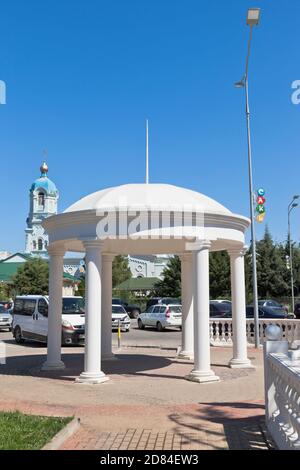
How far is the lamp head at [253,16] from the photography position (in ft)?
51.5

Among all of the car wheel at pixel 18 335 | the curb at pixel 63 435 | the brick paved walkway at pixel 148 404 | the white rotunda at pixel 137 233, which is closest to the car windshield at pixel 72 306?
the car wheel at pixel 18 335

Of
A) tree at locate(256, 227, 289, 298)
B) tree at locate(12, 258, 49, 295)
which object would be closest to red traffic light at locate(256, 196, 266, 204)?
tree at locate(256, 227, 289, 298)

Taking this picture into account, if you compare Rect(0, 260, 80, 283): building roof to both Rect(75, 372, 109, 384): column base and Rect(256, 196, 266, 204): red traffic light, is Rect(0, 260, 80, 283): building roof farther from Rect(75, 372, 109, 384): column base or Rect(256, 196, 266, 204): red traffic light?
Rect(75, 372, 109, 384): column base

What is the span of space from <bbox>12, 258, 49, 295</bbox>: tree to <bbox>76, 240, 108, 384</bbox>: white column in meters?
51.2

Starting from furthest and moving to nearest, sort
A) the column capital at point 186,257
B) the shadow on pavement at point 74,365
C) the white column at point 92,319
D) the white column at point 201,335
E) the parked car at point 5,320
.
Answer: the parked car at point 5,320
the column capital at point 186,257
the shadow on pavement at point 74,365
the white column at point 201,335
the white column at point 92,319

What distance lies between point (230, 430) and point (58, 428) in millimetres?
2307

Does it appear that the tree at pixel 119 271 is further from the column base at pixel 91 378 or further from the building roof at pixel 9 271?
the column base at pixel 91 378

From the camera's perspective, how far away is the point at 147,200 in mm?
11250

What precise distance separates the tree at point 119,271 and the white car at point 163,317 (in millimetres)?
41050

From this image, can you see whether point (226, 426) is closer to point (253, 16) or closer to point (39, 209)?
point (253, 16)

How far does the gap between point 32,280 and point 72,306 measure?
141 ft

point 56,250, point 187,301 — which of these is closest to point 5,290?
point 187,301
